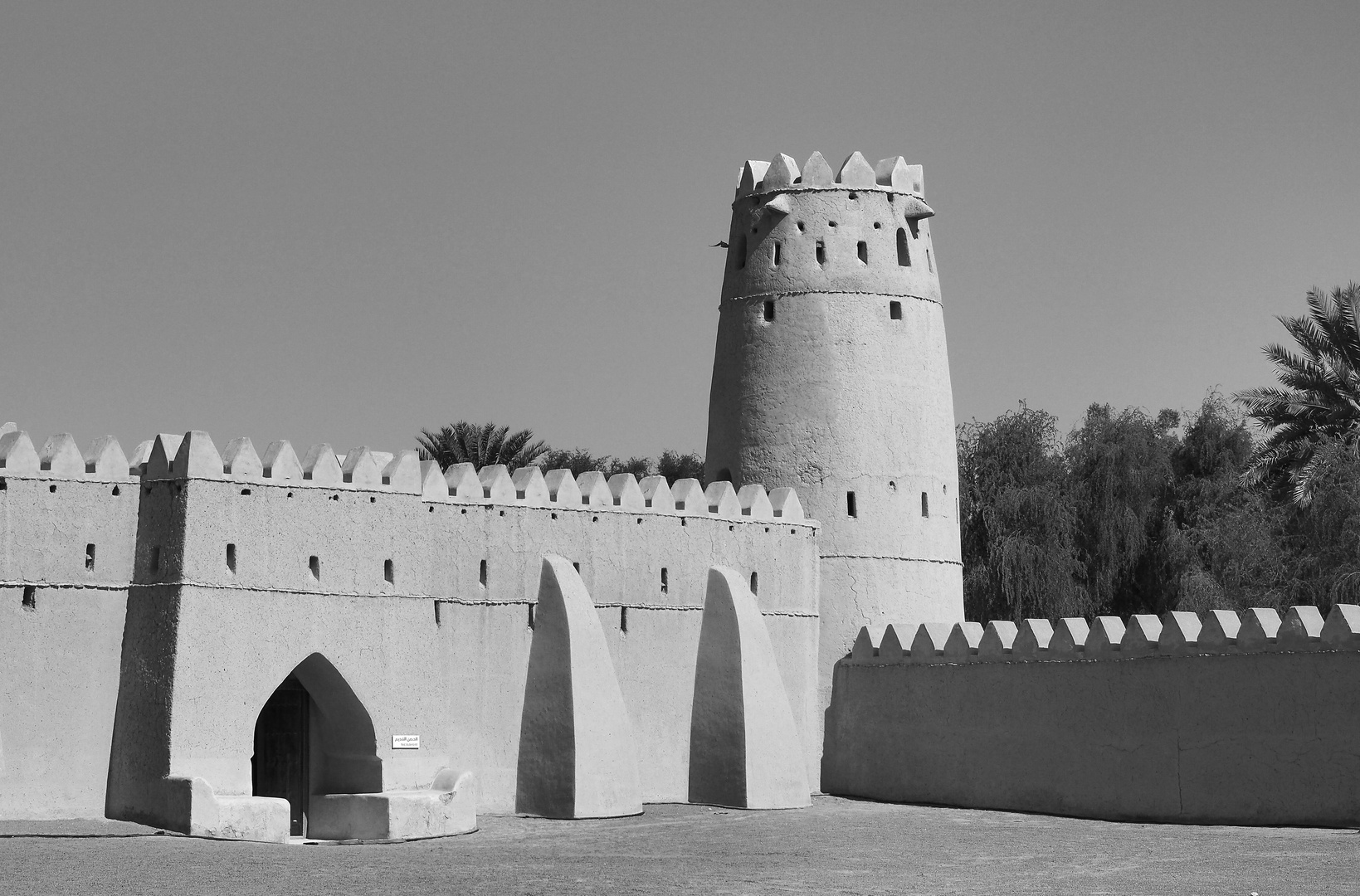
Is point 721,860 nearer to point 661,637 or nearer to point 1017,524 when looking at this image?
point 661,637

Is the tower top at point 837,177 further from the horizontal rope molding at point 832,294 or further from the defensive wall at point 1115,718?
the defensive wall at point 1115,718

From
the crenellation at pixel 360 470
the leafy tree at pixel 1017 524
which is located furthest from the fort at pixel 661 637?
the leafy tree at pixel 1017 524

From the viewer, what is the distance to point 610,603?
76.6ft

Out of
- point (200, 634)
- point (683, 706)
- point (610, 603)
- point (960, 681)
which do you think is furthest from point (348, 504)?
point (960, 681)

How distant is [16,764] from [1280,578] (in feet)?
67.0

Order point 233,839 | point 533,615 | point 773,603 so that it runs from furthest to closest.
A: point 773,603 < point 533,615 < point 233,839

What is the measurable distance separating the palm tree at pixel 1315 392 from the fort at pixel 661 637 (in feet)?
24.5

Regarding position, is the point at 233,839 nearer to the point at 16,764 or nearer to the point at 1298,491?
the point at 16,764

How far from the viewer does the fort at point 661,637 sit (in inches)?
770

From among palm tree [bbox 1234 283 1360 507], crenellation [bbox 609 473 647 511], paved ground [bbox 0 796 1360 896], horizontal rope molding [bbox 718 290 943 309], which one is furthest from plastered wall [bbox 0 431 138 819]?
palm tree [bbox 1234 283 1360 507]

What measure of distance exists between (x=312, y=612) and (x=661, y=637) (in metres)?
4.99

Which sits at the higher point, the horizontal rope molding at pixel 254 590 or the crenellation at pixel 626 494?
the crenellation at pixel 626 494

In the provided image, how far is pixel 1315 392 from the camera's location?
3152cm

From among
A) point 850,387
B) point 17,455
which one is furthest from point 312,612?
point 850,387
